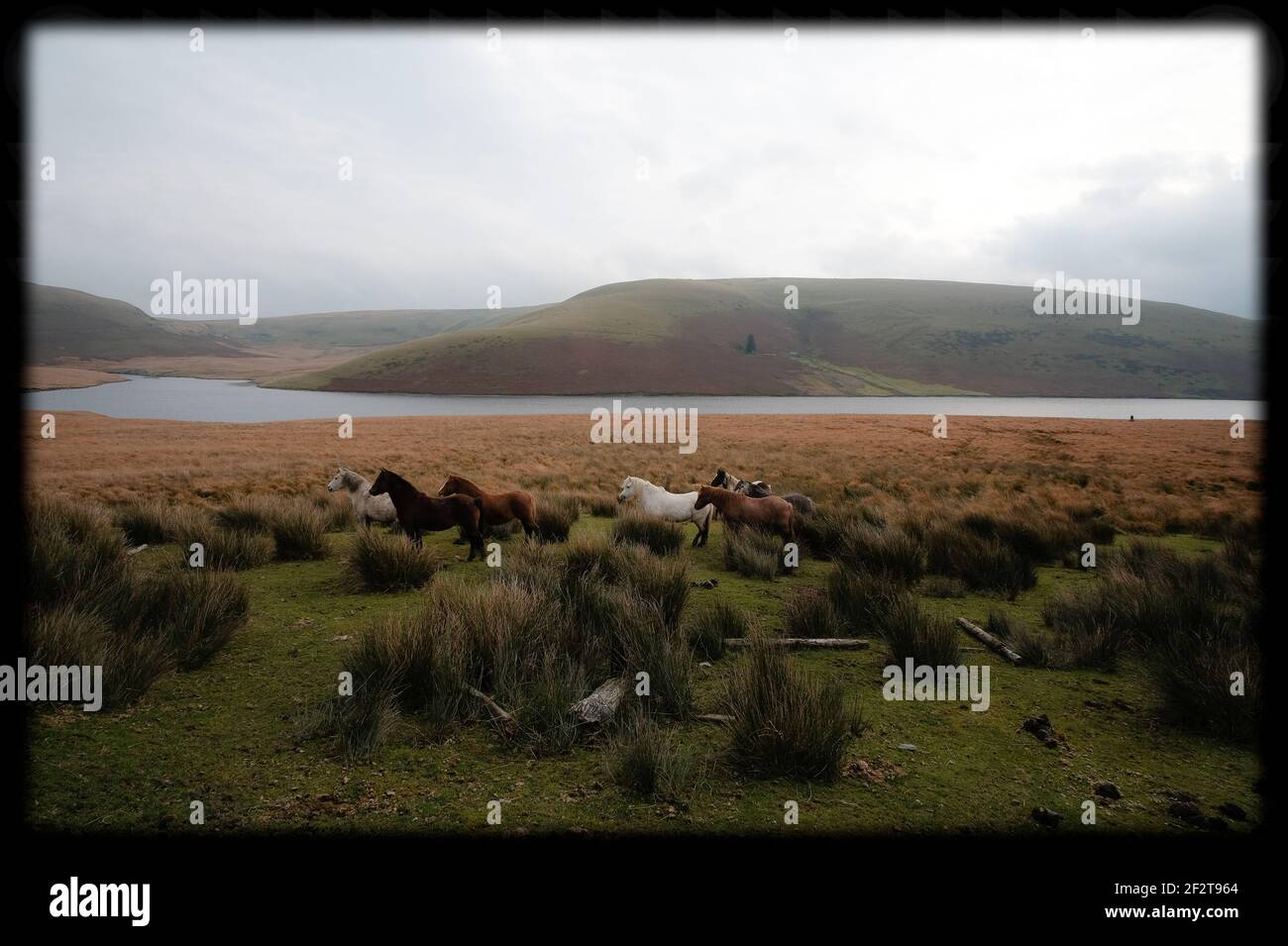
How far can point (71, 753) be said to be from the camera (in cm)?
354

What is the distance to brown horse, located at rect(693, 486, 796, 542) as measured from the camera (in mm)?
10203

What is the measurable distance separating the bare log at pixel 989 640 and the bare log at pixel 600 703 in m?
3.73

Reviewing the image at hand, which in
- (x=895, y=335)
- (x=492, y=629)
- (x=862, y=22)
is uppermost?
(x=895, y=335)

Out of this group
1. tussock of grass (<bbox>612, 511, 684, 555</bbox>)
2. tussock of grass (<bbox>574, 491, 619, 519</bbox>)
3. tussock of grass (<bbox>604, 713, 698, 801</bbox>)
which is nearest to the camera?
tussock of grass (<bbox>604, 713, 698, 801</bbox>)

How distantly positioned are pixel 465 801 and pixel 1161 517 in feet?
56.0

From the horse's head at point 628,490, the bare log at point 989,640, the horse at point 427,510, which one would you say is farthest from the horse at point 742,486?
the bare log at point 989,640

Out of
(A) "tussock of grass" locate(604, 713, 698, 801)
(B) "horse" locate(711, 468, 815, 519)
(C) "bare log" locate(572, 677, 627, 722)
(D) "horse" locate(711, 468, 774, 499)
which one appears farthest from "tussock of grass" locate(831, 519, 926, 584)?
(A) "tussock of grass" locate(604, 713, 698, 801)

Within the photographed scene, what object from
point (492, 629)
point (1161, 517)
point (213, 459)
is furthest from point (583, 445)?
point (492, 629)

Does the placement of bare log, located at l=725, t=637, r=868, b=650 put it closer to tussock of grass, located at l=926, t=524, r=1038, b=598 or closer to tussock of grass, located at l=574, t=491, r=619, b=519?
tussock of grass, located at l=926, t=524, r=1038, b=598

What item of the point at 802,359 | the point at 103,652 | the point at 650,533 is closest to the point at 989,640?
the point at 650,533

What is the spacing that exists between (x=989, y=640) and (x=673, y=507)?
5751 millimetres

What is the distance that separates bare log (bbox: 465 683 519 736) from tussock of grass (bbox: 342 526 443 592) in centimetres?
338

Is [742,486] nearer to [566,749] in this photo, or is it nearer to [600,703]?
[600,703]
